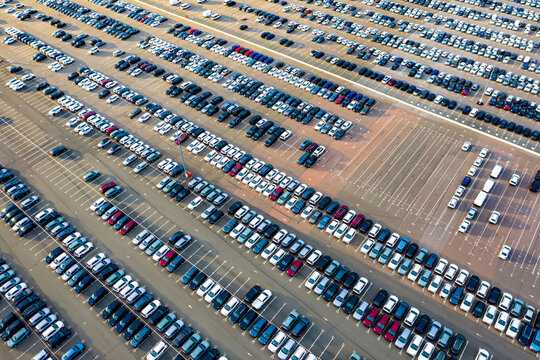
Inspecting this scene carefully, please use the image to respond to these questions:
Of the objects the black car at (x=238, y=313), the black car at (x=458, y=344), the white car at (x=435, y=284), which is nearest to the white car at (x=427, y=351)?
the black car at (x=458, y=344)

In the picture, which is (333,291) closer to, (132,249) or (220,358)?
(220,358)

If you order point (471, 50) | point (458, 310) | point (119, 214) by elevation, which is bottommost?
point (458, 310)

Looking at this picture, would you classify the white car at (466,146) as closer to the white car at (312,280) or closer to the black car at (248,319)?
the white car at (312,280)

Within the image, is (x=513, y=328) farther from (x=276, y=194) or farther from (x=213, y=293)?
(x=213, y=293)

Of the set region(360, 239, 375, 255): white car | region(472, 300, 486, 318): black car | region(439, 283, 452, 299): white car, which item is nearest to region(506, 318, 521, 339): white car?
region(472, 300, 486, 318): black car

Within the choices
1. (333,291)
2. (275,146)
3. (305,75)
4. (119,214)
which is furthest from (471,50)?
(119,214)

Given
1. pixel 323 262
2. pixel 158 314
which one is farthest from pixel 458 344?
pixel 158 314
